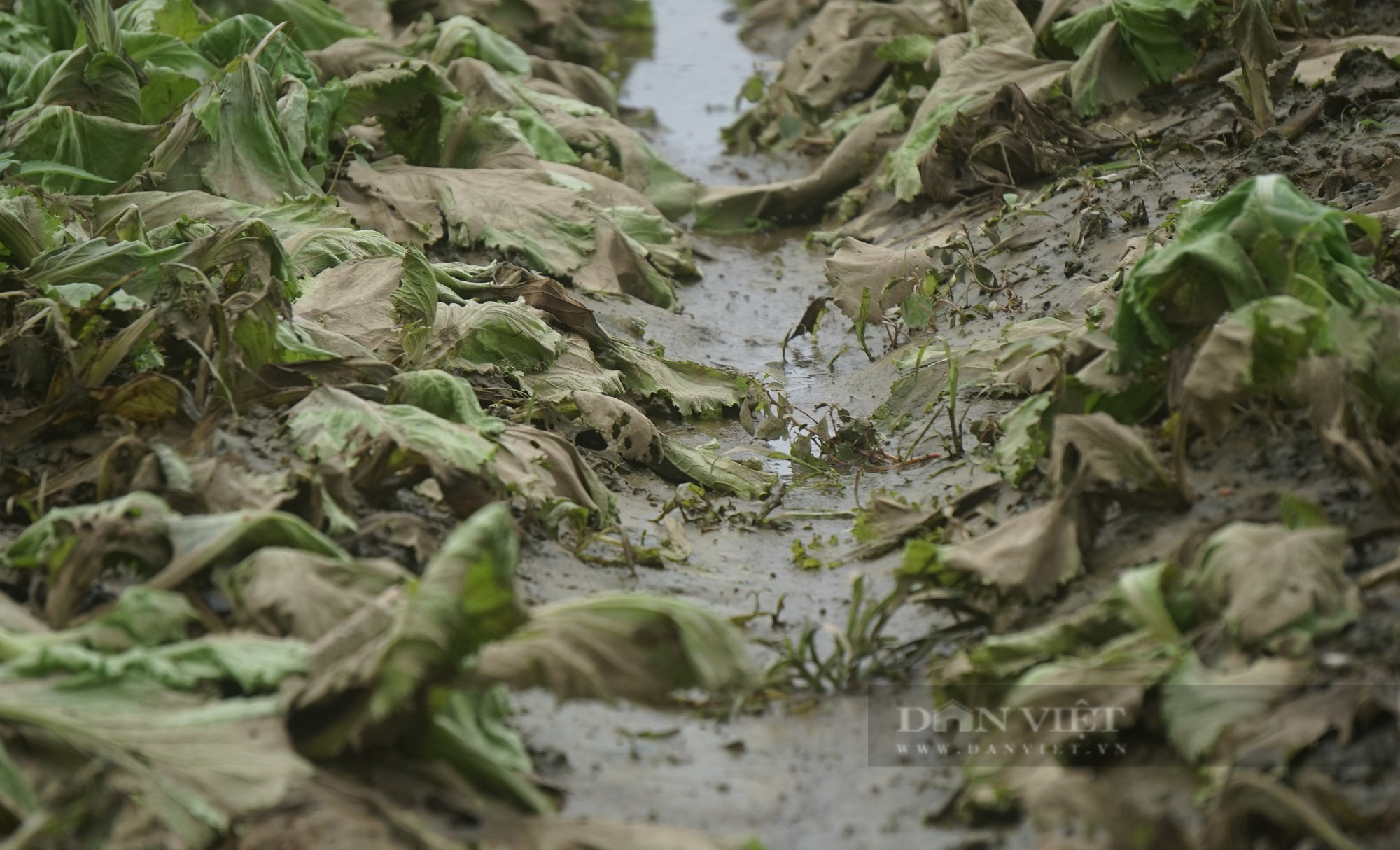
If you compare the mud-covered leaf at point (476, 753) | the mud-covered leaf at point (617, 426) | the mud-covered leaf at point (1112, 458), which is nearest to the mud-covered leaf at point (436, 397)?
the mud-covered leaf at point (617, 426)

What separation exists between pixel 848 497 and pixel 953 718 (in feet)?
3.76

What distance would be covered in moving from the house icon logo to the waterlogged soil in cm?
9

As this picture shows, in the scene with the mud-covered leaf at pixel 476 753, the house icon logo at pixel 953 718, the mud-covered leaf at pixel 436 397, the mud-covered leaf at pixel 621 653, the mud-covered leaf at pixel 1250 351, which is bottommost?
the house icon logo at pixel 953 718

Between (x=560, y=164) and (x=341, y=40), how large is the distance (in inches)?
36.8

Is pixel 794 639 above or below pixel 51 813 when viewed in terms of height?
below

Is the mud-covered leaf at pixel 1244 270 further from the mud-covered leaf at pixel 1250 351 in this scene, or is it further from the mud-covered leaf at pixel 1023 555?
the mud-covered leaf at pixel 1023 555

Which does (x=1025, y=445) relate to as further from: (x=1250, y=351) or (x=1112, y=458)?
(x=1250, y=351)

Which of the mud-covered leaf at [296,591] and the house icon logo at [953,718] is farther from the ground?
the mud-covered leaf at [296,591]

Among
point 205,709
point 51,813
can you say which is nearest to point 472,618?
point 205,709

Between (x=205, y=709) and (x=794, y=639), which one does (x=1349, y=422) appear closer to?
(x=794, y=639)

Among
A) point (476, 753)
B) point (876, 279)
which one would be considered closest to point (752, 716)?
point (476, 753)

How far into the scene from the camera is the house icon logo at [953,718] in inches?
81.7

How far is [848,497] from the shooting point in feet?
10.6

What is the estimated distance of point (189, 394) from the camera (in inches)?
100
